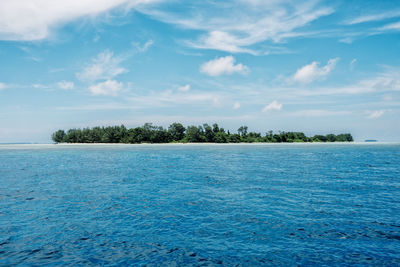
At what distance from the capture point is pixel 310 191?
87.9 feet

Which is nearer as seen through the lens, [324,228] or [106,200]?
[324,228]

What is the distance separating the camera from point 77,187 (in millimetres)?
29766

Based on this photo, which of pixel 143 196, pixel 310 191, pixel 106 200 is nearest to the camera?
pixel 106 200

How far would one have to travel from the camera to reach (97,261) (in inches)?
468

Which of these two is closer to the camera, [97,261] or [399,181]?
[97,261]

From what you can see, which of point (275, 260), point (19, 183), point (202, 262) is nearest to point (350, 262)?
point (275, 260)

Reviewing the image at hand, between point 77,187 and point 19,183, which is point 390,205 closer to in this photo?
point 77,187


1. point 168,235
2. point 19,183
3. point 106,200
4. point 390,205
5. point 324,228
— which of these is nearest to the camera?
point 168,235

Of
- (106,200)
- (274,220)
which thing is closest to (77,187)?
(106,200)

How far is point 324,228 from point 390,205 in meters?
9.70

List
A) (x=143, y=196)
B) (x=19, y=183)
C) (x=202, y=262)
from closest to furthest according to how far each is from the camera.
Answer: (x=202, y=262) → (x=143, y=196) → (x=19, y=183)

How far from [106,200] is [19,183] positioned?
56.9ft

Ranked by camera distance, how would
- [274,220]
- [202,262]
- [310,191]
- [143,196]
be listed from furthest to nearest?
[310,191], [143,196], [274,220], [202,262]

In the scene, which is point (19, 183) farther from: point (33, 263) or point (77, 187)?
point (33, 263)
